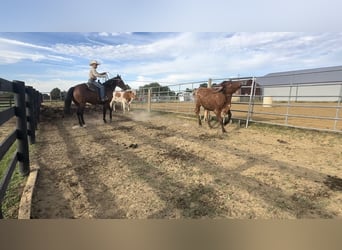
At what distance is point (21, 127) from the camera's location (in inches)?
93.1

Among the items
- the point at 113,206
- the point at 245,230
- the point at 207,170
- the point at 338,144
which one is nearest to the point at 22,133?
the point at 113,206

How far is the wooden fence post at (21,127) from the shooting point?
90.7 inches

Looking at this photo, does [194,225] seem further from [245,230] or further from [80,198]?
[80,198]

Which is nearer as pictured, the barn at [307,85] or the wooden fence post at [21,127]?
the wooden fence post at [21,127]

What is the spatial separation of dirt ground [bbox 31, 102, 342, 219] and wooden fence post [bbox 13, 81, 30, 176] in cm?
20

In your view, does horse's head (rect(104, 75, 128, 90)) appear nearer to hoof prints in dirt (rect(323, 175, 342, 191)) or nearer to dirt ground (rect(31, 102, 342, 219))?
dirt ground (rect(31, 102, 342, 219))

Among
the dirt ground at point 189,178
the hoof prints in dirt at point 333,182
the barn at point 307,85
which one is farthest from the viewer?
the barn at point 307,85

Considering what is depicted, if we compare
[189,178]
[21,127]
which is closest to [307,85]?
[189,178]

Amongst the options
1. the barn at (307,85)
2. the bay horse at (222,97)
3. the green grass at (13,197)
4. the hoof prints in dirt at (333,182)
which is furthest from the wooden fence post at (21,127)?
the barn at (307,85)

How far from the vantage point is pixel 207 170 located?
105 inches

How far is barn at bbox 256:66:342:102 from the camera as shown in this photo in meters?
4.96

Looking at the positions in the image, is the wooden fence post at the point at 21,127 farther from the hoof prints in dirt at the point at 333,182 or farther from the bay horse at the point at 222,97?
the bay horse at the point at 222,97

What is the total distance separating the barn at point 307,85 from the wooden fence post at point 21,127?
13.4ft

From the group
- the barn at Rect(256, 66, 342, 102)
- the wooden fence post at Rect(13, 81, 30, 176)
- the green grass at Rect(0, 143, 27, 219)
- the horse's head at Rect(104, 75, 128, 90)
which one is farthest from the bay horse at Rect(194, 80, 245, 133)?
the green grass at Rect(0, 143, 27, 219)
